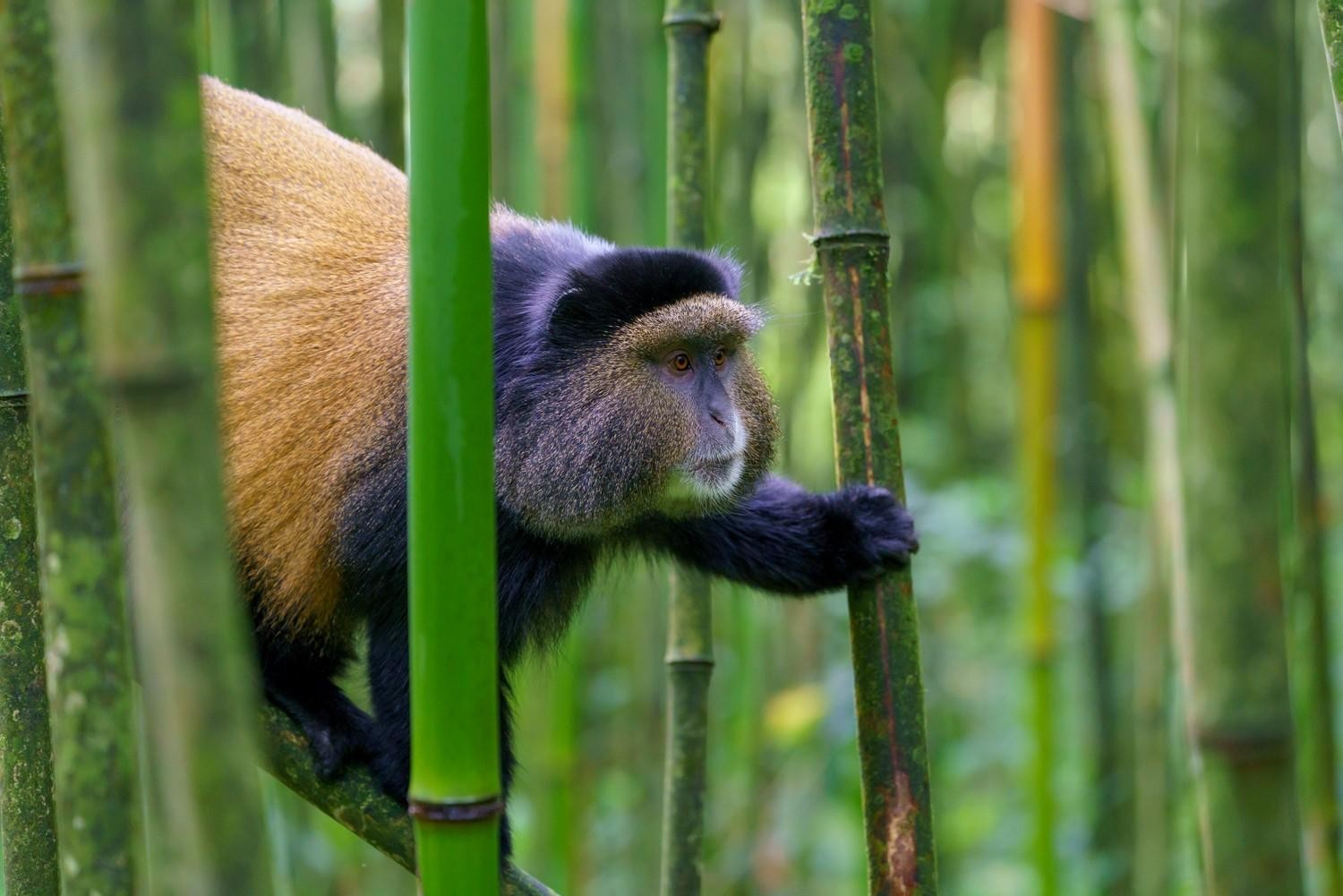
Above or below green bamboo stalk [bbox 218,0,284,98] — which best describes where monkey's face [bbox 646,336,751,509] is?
below

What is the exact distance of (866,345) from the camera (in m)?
1.91

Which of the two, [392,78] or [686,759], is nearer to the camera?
[686,759]

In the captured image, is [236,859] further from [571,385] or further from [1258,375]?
[571,385]

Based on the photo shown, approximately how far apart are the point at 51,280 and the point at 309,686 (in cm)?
187

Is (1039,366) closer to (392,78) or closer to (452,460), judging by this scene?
(392,78)

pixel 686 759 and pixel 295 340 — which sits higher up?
pixel 295 340

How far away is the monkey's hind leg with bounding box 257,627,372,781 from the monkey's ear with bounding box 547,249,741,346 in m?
0.84

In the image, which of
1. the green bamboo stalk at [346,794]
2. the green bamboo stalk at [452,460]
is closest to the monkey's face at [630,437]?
the green bamboo stalk at [346,794]

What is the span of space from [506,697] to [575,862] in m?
2.42

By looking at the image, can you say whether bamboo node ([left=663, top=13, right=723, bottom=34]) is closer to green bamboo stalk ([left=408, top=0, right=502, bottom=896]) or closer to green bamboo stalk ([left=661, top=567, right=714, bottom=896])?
green bamboo stalk ([left=661, top=567, right=714, bottom=896])

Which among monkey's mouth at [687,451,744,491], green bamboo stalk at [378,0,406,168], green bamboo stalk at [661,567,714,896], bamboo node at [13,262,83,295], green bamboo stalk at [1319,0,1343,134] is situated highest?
green bamboo stalk at [378,0,406,168]

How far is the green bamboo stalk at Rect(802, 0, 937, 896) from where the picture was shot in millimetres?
1885

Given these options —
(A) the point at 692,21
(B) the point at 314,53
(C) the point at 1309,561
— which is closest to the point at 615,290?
(A) the point at 692,21

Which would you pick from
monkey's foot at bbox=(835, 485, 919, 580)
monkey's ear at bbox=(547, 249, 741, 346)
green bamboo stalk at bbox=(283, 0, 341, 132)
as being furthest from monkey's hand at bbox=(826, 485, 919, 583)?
green bamboo stalk at bbox=(283, 0, 341, 132)
